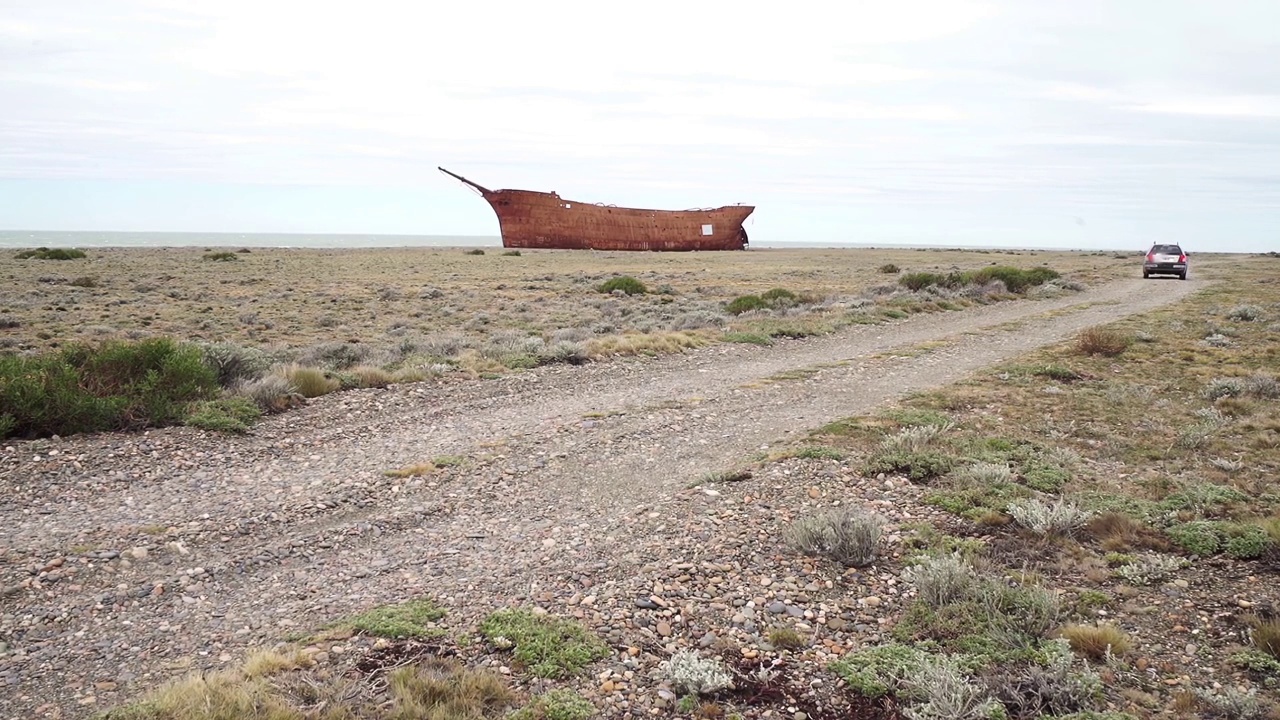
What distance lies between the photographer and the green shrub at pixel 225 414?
8531 mm

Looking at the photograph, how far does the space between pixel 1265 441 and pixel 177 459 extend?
11.3m

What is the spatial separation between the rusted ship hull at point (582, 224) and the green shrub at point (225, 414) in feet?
200

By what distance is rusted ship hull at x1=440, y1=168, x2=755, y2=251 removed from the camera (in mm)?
69375

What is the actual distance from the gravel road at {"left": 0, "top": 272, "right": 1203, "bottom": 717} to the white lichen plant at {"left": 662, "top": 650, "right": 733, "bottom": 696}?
0.27 metres

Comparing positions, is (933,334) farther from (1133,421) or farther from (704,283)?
(704,283)

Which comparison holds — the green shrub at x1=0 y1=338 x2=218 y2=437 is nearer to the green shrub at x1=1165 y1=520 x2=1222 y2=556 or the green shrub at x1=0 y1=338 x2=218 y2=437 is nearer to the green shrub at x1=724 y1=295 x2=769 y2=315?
the green shrub at x1=1165 y1=520 x2=1222 y2=556

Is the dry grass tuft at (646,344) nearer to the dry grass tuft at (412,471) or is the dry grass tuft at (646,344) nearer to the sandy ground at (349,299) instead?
the sandy ground at (349,299)

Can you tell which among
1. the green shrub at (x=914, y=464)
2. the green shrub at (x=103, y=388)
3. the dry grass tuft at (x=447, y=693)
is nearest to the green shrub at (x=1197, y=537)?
the green shrub at (x=914, y=464)

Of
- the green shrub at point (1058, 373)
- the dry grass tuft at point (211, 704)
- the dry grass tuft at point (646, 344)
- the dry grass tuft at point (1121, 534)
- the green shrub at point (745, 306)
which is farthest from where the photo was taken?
the green shrub at point (745, 306)

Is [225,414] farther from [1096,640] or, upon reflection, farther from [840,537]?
[1096,640]

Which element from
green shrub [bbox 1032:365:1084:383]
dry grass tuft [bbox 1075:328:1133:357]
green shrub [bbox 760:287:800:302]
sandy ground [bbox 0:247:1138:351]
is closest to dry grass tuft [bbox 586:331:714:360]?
sandy ground [bbox 0:247:1138:351]

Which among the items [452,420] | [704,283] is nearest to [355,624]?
[452,420]

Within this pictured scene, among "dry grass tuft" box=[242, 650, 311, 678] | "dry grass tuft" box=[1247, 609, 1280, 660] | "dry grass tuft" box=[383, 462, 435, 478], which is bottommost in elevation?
"dry grass tuft" box=[242, 650, 311, 678]

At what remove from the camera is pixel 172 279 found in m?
35.2
